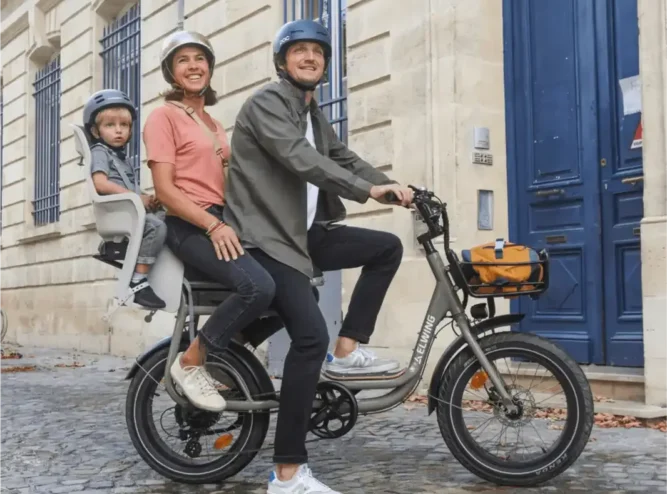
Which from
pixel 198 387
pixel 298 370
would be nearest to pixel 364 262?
pixel 298 370

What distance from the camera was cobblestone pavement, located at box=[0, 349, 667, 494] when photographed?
12.7 feet

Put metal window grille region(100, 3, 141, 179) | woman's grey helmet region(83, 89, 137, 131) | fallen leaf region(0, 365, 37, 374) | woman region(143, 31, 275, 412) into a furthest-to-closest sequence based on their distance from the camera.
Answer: metal window grille region(100, 3, 141, 179) → fallen leaf region(0, 365, 37, 374) → woman's grey helmet region(83, 89, 137, 131) → woman region(143, 31, 275, 412)

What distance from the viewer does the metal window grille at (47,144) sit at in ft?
50.5

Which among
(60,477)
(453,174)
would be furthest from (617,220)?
(60,477)

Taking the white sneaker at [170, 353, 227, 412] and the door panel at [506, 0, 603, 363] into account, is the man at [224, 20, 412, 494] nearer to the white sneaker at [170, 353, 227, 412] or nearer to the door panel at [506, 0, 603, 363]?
the white sneaker at [170, 353, 227, 412]

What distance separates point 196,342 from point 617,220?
372 centimetres

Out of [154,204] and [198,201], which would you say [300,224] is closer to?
[198,201]

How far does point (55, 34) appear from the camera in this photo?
15039 millimetres

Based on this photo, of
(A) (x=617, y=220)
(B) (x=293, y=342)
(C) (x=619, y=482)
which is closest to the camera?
(B) (x=293, y=342)

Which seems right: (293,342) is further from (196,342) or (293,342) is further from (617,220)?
(617,220)

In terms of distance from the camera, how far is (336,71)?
28.3ft

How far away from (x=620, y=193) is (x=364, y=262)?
3.12 meters

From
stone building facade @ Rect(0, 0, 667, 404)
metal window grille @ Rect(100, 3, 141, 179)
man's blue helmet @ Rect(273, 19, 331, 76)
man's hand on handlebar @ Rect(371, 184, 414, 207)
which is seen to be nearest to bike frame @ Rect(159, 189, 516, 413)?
man's hand on handlebar @ Rect(371, 184, 414, 207)

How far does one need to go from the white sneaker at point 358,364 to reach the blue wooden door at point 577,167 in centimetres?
291
